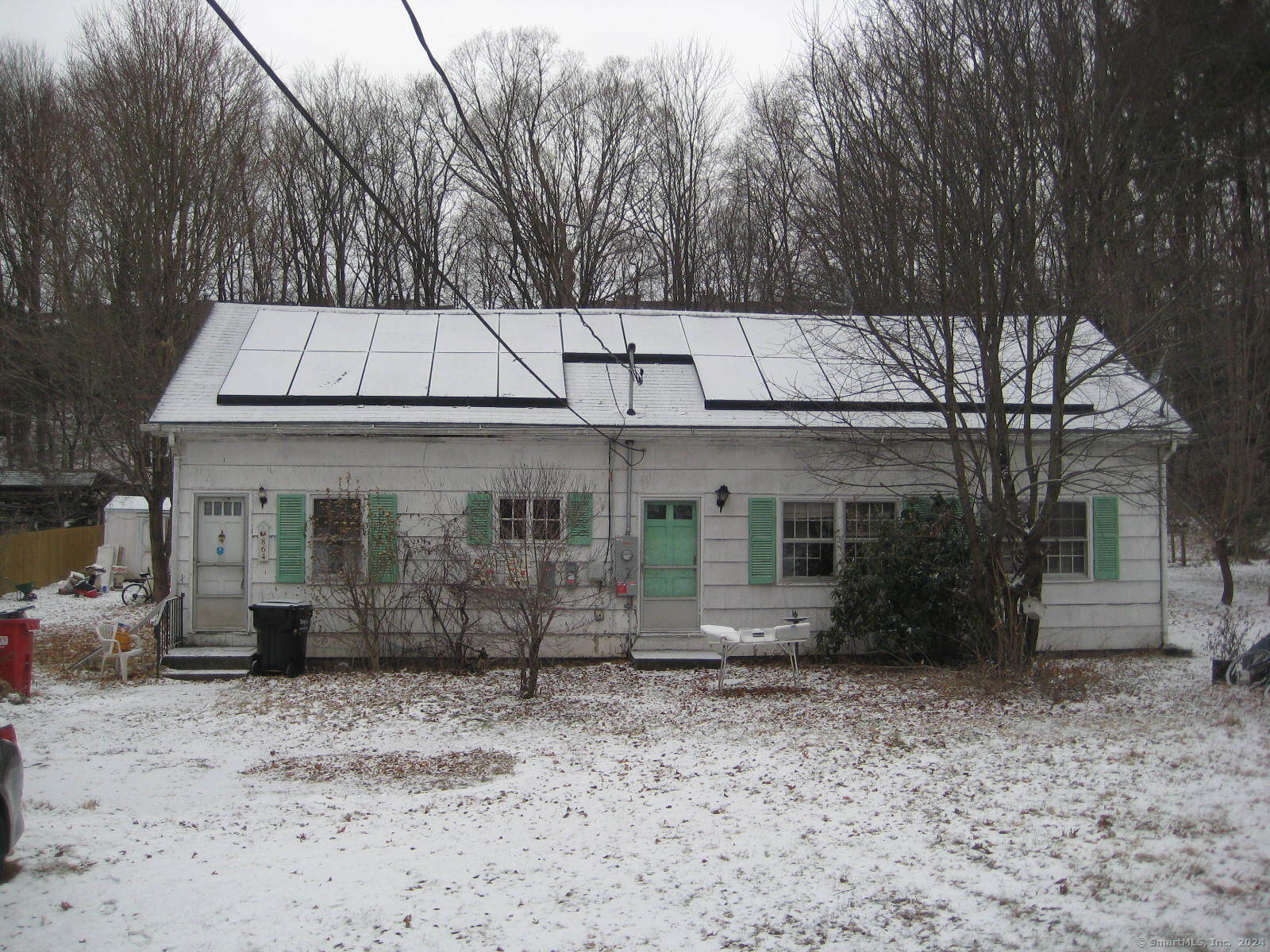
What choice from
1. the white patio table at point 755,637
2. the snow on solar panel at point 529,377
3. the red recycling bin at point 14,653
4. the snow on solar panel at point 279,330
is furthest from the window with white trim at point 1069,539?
the red recycling bin at point 14,653

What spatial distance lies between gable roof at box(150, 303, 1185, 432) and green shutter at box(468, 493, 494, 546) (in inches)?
36.6

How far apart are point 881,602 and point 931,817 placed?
18.3 ft

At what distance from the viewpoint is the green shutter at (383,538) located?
38.1ft

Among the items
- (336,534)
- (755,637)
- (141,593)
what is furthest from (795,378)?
(141,593)

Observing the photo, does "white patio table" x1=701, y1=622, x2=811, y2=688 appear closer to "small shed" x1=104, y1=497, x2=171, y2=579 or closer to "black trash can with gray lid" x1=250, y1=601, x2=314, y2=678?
"black trash can with gray lid" x1=250, y1=601, x2=314, y2=678

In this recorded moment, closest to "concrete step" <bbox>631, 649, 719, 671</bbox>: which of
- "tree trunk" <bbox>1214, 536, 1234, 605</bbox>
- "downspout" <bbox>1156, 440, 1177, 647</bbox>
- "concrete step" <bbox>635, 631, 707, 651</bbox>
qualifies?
"concrete step" <bbox>635, 631, 707, 651</bbox>

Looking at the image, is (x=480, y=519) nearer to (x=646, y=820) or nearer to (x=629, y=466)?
(x=629, y=466)

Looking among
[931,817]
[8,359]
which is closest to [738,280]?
[8,359]

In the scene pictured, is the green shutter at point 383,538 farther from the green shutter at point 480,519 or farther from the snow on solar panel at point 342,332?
the snow on solar panel at point 342,332

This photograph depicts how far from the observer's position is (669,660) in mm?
11578

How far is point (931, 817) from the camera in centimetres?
617

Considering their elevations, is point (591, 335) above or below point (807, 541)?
above

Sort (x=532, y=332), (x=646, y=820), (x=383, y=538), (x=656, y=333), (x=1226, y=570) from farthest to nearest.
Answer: (x=1226, y=570) < (x=656, y=333) < (x=532, y=332) < (x=383, y=538) < (x=646, y=820)

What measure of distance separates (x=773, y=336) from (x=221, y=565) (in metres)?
8.20
